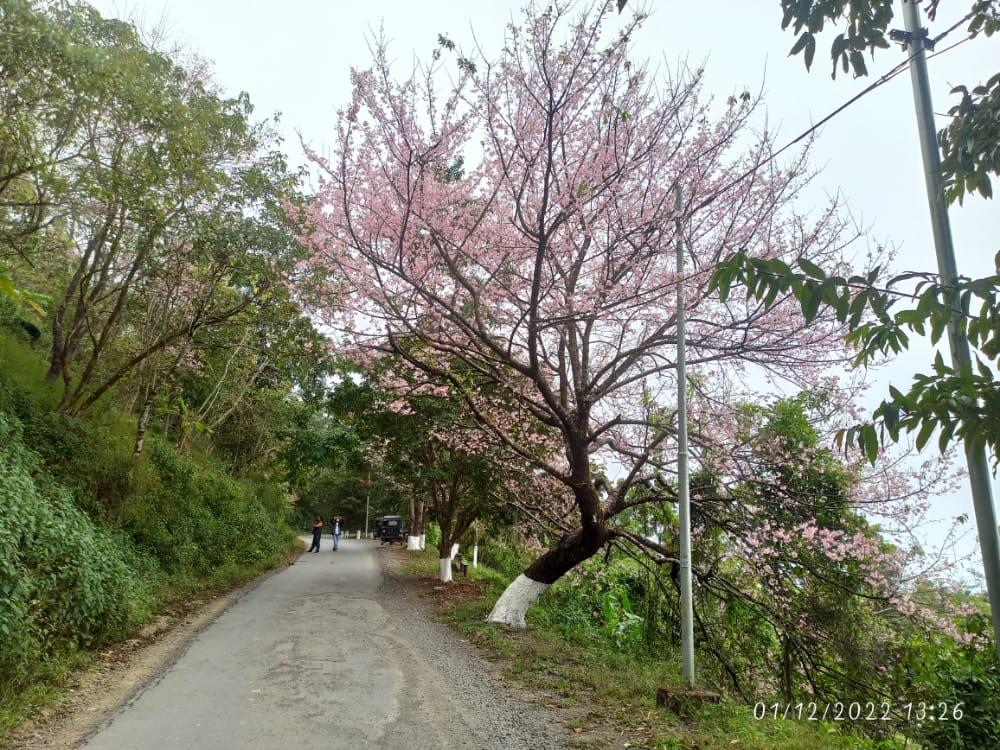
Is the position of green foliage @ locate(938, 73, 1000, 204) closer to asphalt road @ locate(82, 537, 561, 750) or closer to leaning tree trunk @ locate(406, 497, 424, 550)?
asphalt road @ locate(82, 537, 561, 750)

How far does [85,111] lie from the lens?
861cm

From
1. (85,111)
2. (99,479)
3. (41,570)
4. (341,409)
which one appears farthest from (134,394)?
(41,570)

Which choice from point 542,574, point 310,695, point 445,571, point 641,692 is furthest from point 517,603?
point 445,571

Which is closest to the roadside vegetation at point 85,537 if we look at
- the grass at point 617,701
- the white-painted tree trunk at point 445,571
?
the grass at point 617,701

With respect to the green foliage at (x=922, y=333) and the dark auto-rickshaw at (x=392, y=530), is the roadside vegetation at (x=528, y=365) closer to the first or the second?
the green foliage at (x=922, y=333)

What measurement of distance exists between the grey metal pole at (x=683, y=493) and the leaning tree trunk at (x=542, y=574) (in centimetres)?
250

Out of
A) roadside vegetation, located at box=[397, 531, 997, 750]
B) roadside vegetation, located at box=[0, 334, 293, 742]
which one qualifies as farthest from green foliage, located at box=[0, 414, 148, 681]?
roadside vegetation, located at box=[397, 531, 997, 750]

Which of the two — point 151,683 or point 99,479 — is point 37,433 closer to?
point 99,479

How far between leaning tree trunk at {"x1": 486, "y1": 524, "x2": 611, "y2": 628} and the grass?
321 millimetres

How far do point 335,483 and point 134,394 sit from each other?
31.2 meters

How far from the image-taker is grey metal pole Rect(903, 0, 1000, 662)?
7.73 feet
